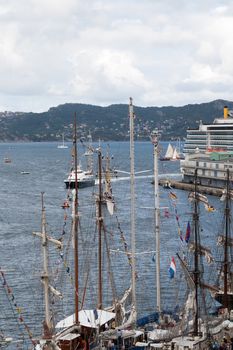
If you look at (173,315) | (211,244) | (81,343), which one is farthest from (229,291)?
(211,244)

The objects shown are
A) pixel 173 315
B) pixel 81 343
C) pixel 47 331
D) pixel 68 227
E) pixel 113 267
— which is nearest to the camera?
pixel 47 331

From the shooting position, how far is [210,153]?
378ft

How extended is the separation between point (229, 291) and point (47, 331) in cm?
1405

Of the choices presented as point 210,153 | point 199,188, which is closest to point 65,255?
point 199,188

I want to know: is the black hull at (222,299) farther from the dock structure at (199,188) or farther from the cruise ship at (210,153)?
the cruise ship at (210,153)

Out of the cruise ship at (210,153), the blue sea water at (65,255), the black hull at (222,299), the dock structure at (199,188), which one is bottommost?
the blue sea water at (65,255)

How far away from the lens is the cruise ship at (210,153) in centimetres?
10825

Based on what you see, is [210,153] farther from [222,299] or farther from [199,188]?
[222,299]

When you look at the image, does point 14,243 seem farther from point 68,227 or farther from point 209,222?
point 209,222

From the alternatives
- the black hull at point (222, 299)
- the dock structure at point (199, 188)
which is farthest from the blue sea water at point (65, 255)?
the dock structure at point (199, 188)

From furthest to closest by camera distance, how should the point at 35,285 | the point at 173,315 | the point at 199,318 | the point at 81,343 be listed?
the point at 35,285 → the point at 173,315 → the point at 199,318 → the point at 81,343

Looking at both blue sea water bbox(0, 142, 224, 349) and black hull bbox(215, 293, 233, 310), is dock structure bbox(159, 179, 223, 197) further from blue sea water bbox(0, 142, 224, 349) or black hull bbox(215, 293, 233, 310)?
black hull bbox(215, 293, 233, 310)

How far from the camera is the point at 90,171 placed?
12500 centimetres

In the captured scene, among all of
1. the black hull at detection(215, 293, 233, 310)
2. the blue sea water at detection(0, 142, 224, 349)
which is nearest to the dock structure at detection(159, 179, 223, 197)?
the blue sea water at detection(0, 142, 224, 349)
